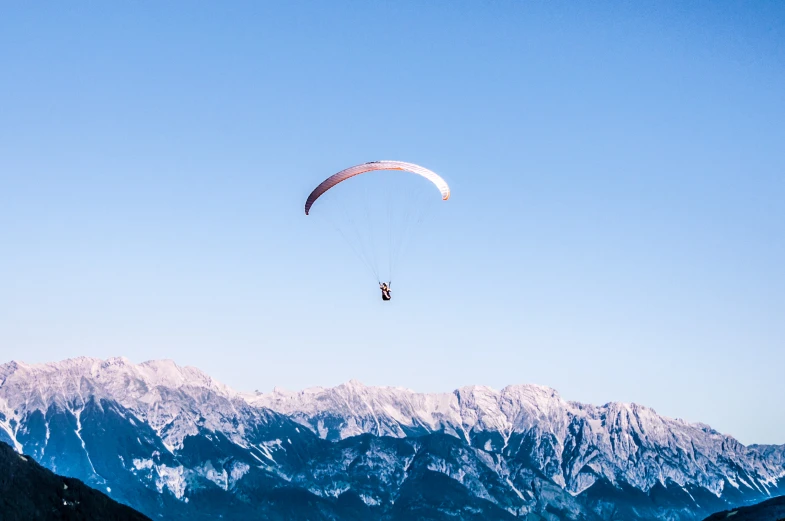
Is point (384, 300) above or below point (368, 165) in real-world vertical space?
below

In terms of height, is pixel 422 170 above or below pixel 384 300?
above

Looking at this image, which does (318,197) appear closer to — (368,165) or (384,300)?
(368,165)

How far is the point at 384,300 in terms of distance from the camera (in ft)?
355

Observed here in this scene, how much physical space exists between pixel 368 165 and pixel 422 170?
7148 mm

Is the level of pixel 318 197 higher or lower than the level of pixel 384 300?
higher

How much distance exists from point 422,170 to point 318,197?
14812mm

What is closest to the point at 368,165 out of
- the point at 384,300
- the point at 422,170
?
the point at 422,170

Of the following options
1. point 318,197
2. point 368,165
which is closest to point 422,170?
point 368,165

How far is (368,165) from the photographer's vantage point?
10975cm

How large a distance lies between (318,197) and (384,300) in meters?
17.3

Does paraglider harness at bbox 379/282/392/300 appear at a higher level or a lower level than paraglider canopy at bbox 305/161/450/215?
lower

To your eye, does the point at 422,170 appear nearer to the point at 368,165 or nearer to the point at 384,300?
the point at 368,165

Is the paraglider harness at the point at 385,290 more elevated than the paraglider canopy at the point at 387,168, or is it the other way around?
the paraglider canopy at the point at 387,168
